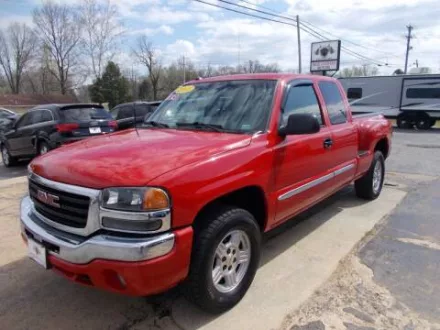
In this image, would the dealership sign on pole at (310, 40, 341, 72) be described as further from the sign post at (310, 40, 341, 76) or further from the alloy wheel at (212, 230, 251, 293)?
the alloy wheel at (212, 230, 251, 293)

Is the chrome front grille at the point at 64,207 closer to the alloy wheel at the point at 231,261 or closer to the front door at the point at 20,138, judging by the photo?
the alloy wheel at the point at 231,261

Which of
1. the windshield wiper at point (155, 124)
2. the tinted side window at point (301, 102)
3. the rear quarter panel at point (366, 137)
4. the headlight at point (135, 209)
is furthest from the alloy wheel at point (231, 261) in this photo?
the rear quarter panel at point (366, 137)

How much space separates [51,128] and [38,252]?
7.18 m

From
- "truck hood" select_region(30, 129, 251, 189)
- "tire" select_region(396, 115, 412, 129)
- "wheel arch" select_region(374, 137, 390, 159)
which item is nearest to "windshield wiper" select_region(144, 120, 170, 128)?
"truck hood" select_region(30, 129, 251, 189)

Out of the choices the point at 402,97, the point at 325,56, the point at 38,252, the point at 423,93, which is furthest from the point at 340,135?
the point at 325,56

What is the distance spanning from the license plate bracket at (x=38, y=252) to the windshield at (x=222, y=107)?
1.68 meters

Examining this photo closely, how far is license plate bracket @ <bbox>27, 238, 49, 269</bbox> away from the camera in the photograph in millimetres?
2711

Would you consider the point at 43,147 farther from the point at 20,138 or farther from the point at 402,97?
the point at 402,97

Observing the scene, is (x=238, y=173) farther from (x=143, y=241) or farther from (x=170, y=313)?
(x=170, y=313)

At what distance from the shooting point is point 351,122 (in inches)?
Answer: 203

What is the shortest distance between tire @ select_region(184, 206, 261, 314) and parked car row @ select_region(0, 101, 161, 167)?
6049 mm

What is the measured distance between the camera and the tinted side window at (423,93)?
20.9 metres

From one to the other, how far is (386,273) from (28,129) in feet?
30.6

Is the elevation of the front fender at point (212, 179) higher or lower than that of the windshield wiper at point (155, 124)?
lower
